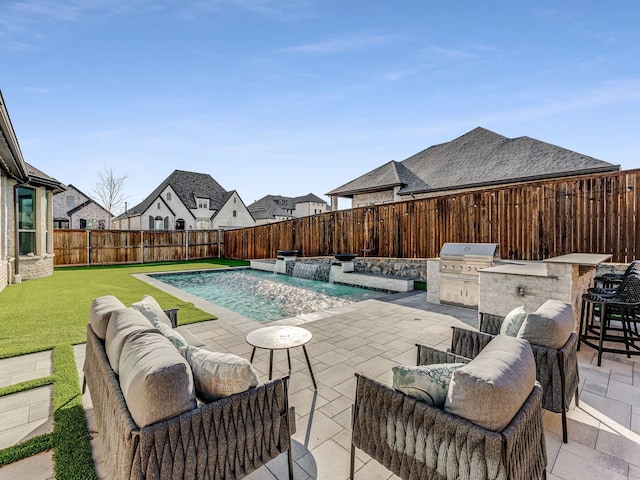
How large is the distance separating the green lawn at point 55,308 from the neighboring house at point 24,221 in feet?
1.65

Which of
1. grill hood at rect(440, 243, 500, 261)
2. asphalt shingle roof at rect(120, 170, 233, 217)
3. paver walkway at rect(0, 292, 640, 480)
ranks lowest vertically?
paver walkway at rect(0, 292, 640, 480)

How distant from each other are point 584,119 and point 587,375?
25.0 ft

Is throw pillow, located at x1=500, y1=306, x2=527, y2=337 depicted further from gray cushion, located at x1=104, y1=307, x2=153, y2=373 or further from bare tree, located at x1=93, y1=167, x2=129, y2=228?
bare tree, located at x1=93, y1=167, x2=129, y2=228

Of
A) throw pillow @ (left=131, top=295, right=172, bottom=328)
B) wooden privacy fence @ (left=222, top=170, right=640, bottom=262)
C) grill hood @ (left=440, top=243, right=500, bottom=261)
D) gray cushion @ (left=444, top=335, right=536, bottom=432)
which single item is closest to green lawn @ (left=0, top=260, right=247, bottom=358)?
throw pillow @ (left=131, top=295, right=172, bottom=328)

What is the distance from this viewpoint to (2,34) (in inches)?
237

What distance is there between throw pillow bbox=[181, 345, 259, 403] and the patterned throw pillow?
90cm

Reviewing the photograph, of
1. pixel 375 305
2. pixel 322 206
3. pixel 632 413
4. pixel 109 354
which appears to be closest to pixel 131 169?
pixel 322 206

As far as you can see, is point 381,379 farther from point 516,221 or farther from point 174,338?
point 516,221

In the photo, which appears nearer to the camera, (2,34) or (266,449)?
(266,449)

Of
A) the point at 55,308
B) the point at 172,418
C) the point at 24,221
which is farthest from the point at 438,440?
the point at 24,221

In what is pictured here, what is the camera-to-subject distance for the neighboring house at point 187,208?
1085 inches

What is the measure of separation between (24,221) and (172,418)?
1248 centimetres

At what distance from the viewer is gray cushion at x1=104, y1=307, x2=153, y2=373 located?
1.89 m

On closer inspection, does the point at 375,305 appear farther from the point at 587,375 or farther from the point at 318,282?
the point at 318,282
